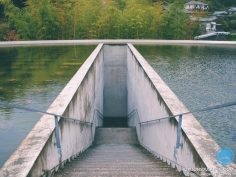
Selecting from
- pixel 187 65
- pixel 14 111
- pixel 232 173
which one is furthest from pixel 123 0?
pixel 232 173

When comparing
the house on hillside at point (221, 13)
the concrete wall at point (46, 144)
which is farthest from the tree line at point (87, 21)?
the concrete wall at point (46, 144)

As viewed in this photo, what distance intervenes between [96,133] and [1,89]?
17.3 ft

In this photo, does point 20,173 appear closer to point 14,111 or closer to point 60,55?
point 14,111

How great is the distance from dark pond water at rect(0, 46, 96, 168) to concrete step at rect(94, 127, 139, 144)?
85.9 inches

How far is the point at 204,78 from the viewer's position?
46.8 ft

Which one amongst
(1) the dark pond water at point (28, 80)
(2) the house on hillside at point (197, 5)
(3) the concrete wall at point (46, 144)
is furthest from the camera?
(2) the house on hillside at point (197, 5)

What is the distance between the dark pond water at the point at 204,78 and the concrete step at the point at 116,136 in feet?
7.49

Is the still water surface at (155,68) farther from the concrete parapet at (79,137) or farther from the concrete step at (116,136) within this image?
the concrete parapet at (79,137)

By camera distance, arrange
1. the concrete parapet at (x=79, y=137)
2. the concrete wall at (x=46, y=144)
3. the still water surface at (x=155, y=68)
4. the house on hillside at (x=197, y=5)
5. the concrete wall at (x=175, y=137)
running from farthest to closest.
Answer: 1. the house on hillside at (x=197, y=5)
2. the still water surface at (x=155, y=68)
3. the concrete wall at (x=175, y=137)
4. the concrete parapet at (x=79, y=137)
5. the concrete wall at (x=46, y=144)

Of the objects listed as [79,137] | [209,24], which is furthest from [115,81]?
[209,24]

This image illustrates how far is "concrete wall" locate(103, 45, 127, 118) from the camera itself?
15.0 metres

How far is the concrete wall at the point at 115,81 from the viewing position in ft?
49.3

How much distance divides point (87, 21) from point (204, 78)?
1546 cm

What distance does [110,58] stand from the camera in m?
15.1
